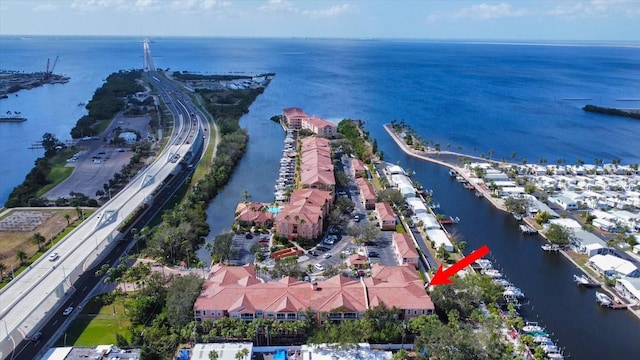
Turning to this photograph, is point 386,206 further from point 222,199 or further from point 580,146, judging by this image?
point 580,146

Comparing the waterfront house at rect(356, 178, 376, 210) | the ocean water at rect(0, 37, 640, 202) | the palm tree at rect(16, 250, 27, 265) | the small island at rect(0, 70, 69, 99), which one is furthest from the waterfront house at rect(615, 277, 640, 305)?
the small island at rect(0, 70, 69, 99)

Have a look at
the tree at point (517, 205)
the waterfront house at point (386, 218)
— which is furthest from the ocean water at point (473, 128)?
the waterfront house at point (386, 218)

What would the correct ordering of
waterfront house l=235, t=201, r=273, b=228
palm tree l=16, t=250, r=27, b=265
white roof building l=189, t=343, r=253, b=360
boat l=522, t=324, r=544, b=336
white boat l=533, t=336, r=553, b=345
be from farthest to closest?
waterfront house l=235, t=201, r=273, b=228, palm tree l=16, t=250, r=27, b=265, boat l=522, t=324, r=544, b=336, white boat l=533, t=336, r=553, b=345, white roof building l=189, t=343, r=253, b=360

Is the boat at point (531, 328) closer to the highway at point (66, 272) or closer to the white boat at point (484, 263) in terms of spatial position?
the white boat at point (484, 263)

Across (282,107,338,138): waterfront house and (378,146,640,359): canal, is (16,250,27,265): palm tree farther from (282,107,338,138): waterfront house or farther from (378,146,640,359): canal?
(282,107,338,138): waterfront house

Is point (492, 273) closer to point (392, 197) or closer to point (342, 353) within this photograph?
point (392, 197)

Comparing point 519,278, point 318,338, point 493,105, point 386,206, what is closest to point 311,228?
point 386,206
